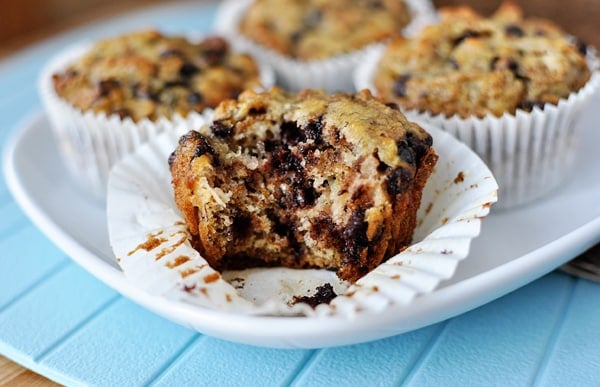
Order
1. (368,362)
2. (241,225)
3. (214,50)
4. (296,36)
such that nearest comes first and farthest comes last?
1. (368,362)
2. (241,225)
3. (214,50)
4. (296,36)

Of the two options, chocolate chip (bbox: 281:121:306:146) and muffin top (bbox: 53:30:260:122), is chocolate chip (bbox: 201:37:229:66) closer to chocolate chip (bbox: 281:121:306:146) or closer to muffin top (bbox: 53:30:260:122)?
muffin top (bbox: 53:30:260:122)

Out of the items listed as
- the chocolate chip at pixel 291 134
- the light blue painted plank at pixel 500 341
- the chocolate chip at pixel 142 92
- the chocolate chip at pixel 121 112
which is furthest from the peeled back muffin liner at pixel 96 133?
the light blue painted plank at pixel 500 341

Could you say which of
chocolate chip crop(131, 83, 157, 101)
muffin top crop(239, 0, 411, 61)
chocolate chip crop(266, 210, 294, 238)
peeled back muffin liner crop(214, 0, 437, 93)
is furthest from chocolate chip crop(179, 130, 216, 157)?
muffin top crop(239, 0, 411, 61)

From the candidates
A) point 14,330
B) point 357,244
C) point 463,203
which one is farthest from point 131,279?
point 463,203

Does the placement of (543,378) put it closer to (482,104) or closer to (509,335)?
(509,335)

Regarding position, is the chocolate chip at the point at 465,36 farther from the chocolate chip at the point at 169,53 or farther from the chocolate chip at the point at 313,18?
the chocolate chip at the point at 169,53

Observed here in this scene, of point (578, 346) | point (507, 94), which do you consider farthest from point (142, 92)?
point (578, 346)

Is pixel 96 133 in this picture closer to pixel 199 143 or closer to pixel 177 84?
pixel 177 84
